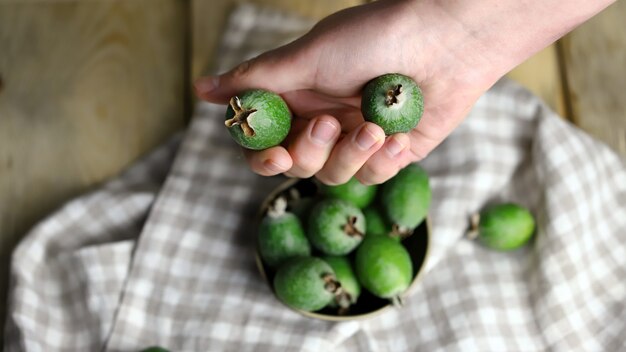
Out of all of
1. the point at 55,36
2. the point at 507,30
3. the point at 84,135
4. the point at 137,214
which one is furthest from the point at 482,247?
the point at 55,36

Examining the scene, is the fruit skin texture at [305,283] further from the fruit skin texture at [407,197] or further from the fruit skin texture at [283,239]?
the fruit skin texture at [407,197]

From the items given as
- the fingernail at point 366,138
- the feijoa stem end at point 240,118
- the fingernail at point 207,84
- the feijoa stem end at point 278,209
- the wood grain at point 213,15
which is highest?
the feijoa stem end at point 240,118

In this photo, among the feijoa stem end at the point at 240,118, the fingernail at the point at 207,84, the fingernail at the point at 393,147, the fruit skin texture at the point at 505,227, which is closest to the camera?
the feijoa stem end at the point at 240,118

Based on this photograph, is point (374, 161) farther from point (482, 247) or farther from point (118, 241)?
point (118, 241)

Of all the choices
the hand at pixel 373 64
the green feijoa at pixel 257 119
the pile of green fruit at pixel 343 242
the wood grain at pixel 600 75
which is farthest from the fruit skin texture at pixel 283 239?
the wood grain at pixel 600 75

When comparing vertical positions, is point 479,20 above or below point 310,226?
above

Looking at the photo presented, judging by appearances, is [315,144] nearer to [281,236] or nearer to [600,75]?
[281,236]

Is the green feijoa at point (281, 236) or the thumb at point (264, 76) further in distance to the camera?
the green feijoa at point (281, 236)

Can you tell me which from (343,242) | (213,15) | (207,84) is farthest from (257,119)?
(213,15)

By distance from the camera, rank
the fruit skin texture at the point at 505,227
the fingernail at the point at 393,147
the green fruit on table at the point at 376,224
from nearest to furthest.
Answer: the fingernail at the point at 393,147 < the green fruit on table at the point at 376,224 < the fruit skin texture at the point at 505,227
